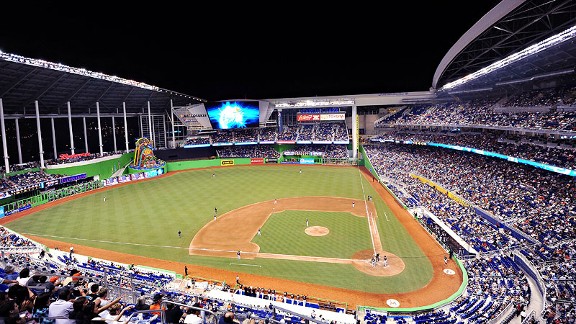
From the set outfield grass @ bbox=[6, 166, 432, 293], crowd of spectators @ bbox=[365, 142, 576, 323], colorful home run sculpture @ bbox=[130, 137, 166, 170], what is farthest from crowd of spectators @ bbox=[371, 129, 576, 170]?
colorful home run sculpture @ bbox=[130, 137, 166, 170]

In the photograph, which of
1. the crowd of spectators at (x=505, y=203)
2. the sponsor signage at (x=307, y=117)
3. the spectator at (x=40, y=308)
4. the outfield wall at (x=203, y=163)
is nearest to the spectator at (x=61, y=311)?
the spectator at (x=40, y=308)

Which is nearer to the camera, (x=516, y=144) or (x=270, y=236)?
(x=270, y=236)

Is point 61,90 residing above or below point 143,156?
above

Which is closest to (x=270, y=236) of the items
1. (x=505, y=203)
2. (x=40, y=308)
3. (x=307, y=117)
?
(x=505, y=203)

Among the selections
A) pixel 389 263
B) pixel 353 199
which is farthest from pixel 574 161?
pixel 353 199

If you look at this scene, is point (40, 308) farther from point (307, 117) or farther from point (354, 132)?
point (307, 117)

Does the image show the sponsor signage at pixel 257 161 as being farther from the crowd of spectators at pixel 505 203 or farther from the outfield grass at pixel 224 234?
the crowd of spectators at pixel 505 203
